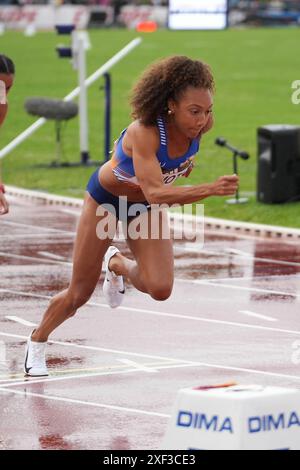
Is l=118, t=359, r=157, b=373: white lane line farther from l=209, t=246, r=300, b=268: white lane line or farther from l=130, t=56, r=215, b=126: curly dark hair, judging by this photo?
l=209, t=246, r=300, b=268: white lane line

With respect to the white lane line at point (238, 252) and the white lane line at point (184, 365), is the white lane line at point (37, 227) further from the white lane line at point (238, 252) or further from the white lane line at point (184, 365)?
the white lane line at point (184, 365)

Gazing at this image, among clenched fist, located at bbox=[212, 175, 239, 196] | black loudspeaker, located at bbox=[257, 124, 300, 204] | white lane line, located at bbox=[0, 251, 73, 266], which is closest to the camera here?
clenched fist, located at bbox=[212, 175, 239, 196]

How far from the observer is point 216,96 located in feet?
134

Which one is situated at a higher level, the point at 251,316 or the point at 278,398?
the point at 278,398

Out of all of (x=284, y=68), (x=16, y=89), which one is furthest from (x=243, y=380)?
(x=284, y=68)

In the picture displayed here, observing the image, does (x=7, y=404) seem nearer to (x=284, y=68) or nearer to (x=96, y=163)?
(x=96, y=163)

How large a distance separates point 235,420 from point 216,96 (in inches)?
1325

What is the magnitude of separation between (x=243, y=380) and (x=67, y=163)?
16538 mm

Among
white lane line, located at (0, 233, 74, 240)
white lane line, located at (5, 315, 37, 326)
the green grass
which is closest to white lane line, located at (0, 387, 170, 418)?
the green grass

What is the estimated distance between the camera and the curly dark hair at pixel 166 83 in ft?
33.7

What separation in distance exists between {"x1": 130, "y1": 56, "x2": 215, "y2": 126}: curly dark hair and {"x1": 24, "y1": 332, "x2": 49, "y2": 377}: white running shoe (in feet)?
6.09

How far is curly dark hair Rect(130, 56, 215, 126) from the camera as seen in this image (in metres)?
10.3

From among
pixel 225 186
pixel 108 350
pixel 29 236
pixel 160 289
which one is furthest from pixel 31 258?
pixel 225 186
